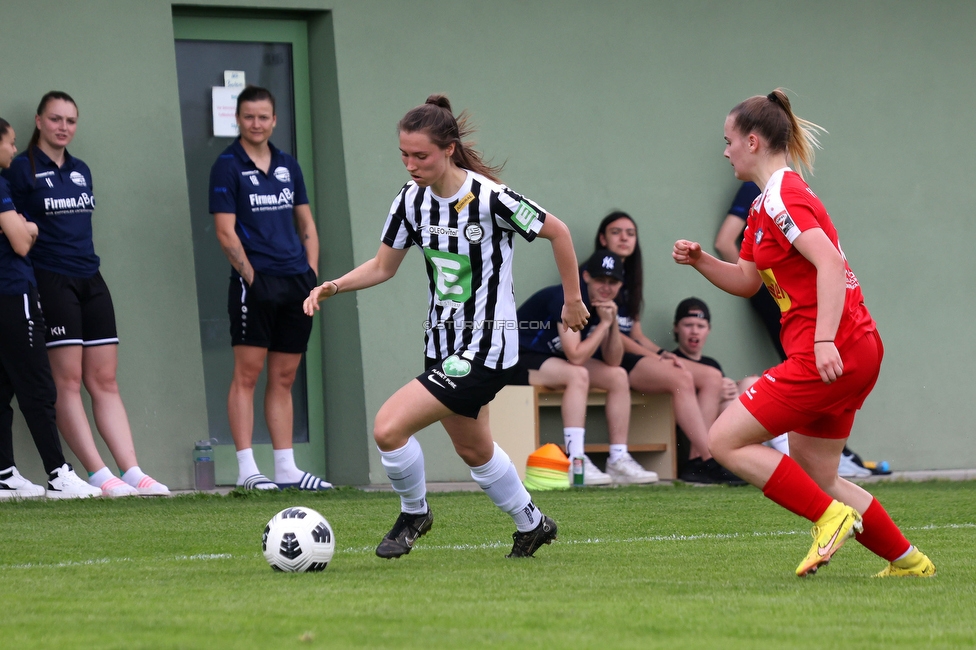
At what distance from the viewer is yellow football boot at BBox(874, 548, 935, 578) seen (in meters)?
4.80

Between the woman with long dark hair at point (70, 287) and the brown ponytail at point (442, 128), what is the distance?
3.71m

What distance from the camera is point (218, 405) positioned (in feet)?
31.7

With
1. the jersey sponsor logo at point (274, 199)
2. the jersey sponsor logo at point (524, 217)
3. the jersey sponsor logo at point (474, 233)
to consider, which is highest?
the jersey sponsor logo at point (274, 199)

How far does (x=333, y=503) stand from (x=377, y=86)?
325 centimetres

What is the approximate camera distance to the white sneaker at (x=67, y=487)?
800cm

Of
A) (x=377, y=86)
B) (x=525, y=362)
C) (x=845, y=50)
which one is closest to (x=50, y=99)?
(x=377, y=86)

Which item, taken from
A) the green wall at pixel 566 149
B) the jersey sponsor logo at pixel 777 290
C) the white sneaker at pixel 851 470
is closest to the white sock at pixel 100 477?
the green wall at pixel 566 149

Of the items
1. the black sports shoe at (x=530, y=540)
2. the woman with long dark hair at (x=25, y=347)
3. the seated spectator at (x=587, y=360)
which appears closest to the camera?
the black sports shoe at (x=530, y=540)

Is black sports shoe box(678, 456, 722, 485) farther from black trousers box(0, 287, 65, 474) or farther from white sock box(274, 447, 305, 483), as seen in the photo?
black trousers box(0, 287, 65, 474)

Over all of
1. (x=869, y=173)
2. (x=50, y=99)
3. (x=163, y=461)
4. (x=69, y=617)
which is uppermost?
(x=50, y=99)

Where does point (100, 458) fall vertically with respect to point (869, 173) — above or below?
below

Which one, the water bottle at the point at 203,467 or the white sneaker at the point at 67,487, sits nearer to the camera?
the white sneaker at the point at 67,487

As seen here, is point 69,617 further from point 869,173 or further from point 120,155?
point 869,173

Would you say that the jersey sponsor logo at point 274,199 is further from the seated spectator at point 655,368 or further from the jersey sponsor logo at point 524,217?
the jersey sponsor logo at point 524,217
